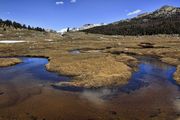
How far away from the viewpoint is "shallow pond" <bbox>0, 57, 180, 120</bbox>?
27578mm

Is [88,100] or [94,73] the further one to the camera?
[94,73]

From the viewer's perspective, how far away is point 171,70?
54.5 metres

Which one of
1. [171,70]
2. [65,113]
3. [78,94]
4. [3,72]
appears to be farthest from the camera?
[171,70]

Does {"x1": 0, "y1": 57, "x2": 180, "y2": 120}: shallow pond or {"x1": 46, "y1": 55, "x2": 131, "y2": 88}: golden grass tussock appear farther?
{"x1": 46, "y1": 55, "x2": 131, "y2": 88}: golden grass tussock

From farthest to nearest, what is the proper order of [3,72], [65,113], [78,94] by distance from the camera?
[3,72], [78,94], [65,113]

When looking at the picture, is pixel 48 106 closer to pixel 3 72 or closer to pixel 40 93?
pixel 40 93

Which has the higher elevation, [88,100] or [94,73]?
[94,73]

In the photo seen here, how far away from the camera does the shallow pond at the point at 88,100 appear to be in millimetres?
27578

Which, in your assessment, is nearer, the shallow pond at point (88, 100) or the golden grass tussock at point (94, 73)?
the shallow pond at point (88, 100)

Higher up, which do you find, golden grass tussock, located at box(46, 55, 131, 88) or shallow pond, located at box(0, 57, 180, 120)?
golden grass tussock, located at box(46, 55, 131, 88)

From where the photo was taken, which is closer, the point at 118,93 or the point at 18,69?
the point at 118,93

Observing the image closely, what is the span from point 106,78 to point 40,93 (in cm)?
1130

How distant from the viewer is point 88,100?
1291 inches

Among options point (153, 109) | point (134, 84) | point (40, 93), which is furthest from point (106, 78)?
point (153, 109)
